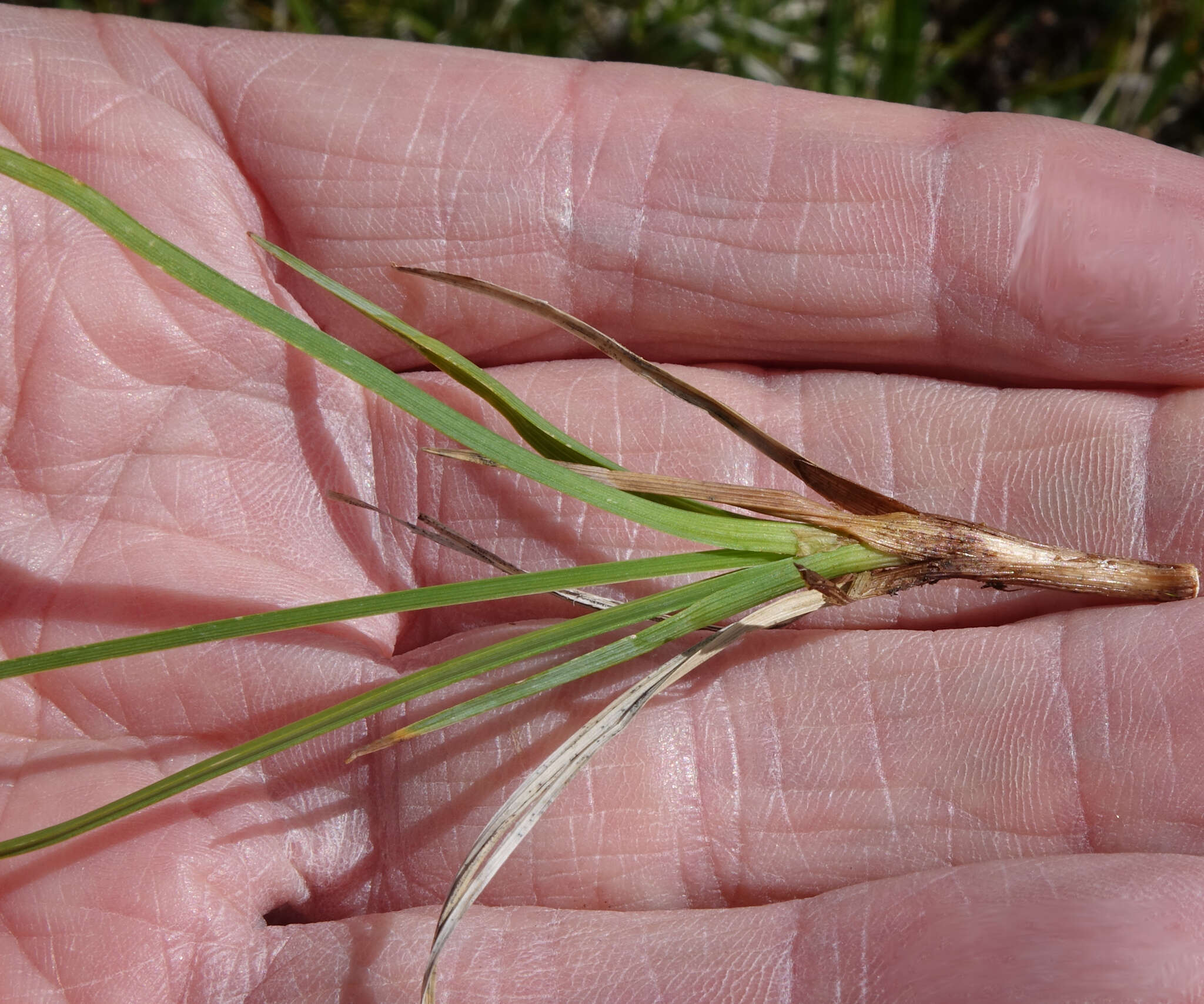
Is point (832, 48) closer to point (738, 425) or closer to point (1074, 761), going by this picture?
point (738, 425)

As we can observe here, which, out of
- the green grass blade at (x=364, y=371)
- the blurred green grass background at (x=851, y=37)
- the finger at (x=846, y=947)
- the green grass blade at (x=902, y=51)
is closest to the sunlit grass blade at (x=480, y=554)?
the green grass blade at (x=364, y=371)

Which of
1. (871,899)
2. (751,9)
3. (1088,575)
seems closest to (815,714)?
(871,899)

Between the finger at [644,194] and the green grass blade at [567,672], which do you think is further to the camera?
the finger at [644,194]

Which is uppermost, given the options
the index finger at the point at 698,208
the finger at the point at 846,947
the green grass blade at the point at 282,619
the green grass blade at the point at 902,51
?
the green grass blade at the point at 902,51

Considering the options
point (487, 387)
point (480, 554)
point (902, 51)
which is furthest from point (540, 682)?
point (902, 51)

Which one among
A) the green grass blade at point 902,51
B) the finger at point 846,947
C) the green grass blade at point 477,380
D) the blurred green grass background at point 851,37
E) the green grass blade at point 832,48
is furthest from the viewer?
the blurred green grass background at point 851,37

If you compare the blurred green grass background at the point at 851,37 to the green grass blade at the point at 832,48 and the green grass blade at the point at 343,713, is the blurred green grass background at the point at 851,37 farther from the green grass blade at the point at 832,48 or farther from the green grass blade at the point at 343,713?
the green grass blade at the point at 343,713

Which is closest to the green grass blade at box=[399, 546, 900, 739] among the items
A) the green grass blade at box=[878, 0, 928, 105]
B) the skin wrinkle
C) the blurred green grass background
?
the skin wrinkle
